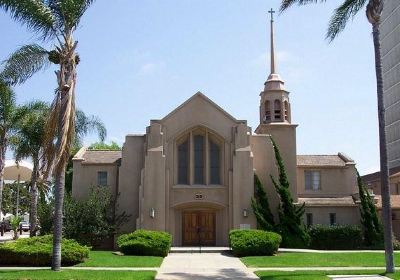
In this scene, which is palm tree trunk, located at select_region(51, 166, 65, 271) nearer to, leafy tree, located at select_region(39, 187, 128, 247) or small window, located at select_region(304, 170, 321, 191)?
leafy tree, located at select_region(39, 187, 128, 247)

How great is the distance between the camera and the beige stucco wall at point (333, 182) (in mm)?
35372

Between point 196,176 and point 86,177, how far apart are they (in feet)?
24.3

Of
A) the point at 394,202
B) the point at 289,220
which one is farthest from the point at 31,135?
the point at 394,202

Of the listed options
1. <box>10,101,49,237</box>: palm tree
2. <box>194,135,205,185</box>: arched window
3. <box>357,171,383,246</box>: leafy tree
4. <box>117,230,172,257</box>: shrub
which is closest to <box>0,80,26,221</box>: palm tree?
<box>10,101,49,237</box>: palm tree

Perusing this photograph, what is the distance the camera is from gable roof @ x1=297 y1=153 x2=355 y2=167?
35750mm

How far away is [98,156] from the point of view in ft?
116

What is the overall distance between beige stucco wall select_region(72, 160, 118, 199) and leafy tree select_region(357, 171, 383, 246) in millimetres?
15982

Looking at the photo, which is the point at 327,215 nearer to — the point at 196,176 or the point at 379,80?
the point at 196,176

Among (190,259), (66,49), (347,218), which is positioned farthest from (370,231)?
(66,49)

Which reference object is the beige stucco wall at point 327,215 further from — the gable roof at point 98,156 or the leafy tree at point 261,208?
the gable roof at point 98,156

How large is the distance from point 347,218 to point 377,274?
15.6 metres

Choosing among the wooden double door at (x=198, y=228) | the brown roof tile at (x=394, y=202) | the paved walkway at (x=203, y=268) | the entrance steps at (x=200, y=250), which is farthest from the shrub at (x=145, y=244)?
the brown roof tile at (x=394, y=202)

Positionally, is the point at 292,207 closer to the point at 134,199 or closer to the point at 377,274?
the point at 134,199

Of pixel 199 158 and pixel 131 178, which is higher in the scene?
pixel 199 158
